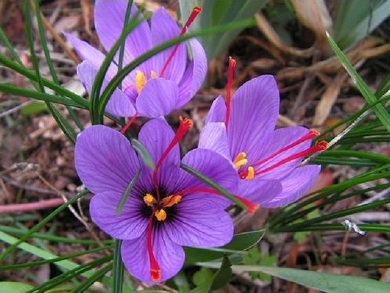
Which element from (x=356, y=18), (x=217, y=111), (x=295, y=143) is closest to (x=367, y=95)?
(x=295, y=143)

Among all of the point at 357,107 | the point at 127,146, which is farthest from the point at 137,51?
the point at 357,107

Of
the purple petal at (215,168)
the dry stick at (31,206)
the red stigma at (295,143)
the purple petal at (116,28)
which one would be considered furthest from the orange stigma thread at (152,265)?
the dry stick at (31,206)

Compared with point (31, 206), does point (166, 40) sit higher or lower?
higher

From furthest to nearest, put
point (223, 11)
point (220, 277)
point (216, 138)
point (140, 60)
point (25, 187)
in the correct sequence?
point (25, 187) < point (223, 11) < point (220, 277) < point (216, 138) < point (140, 60)

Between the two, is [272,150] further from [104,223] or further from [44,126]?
[44,126]

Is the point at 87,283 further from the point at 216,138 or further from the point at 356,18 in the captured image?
the point at 356,18

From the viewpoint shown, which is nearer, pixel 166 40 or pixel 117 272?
pixel 117 272
